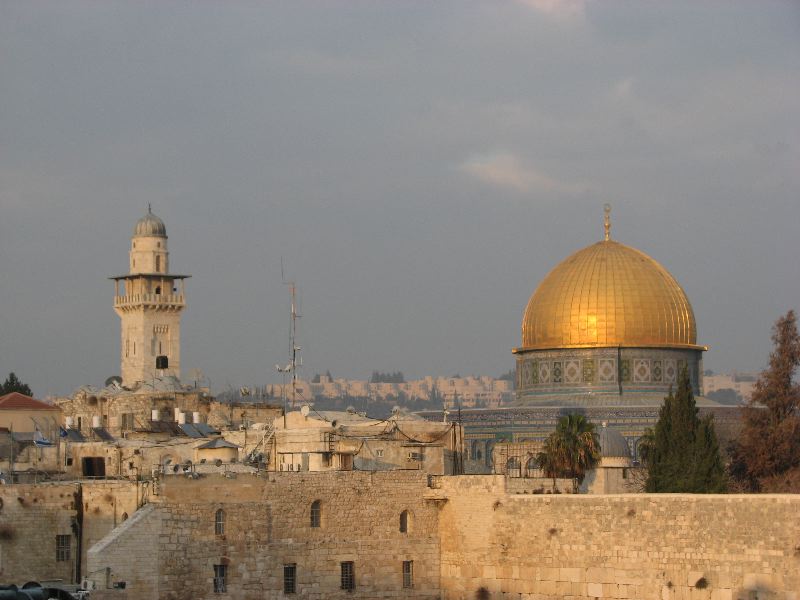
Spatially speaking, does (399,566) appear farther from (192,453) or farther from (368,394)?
(368,394)

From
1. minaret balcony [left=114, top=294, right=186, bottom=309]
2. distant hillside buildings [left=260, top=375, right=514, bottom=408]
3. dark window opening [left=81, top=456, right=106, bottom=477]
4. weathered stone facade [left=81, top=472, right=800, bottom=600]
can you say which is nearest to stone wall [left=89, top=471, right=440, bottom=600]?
weathered stone facade [left=81, top=472, right=800, bottom=600]

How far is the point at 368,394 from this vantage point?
129750 millimetres

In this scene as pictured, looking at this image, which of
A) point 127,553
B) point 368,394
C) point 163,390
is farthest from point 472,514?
point 368,394

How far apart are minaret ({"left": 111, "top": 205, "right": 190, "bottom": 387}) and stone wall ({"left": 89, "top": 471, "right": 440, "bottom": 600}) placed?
21.7 meters

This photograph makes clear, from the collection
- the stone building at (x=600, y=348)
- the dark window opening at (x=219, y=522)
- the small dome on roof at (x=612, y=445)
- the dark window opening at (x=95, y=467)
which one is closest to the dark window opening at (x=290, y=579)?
the dark window opening at (x=219, y=522)

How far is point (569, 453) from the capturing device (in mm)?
40531

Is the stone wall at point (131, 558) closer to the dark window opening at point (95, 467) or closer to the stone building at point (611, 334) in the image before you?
the dark window opening at point (95, 467)

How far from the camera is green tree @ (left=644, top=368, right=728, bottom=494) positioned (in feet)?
123

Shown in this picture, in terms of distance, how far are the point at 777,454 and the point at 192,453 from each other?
13639 millimetres

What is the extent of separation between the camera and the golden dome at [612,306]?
55.0 metres

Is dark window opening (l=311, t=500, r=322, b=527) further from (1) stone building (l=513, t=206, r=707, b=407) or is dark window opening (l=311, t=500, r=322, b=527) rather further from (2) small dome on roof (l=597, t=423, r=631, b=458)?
(1) stone building (l=513, t=206, r=707, b=407)

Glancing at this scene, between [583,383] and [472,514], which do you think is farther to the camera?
[583,383]

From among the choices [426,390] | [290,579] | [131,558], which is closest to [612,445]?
[290,579]

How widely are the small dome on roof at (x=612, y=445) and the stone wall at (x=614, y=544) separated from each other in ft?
32.4
